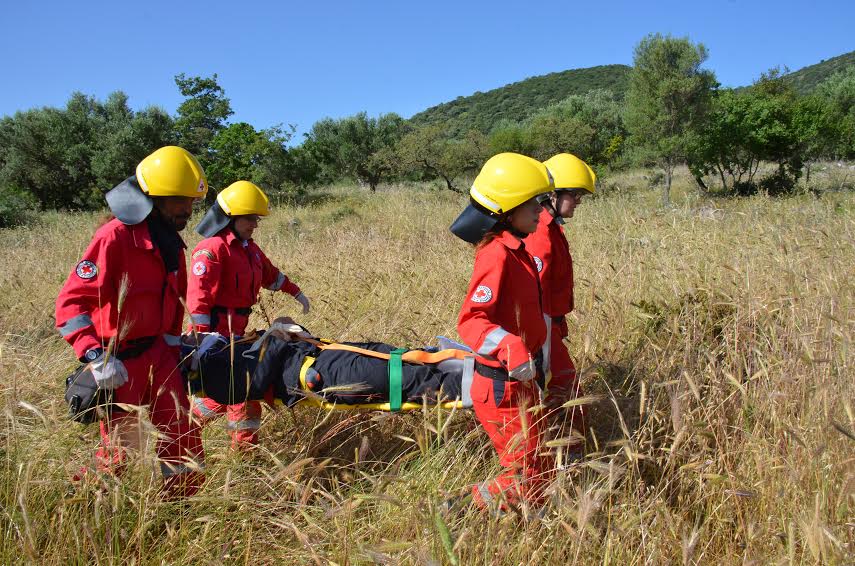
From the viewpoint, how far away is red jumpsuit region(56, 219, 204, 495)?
238 cm

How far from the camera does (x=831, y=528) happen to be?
1.61 metres

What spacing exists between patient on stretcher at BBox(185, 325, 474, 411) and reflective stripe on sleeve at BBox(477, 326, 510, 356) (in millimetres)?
298

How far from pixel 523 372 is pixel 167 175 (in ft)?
6.37

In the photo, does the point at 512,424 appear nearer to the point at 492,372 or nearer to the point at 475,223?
the point at 492,372

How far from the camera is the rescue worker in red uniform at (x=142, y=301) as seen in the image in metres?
2.36

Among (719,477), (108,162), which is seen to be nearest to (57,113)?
(108,162)

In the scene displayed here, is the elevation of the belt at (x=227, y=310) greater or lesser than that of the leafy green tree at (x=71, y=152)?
lesser

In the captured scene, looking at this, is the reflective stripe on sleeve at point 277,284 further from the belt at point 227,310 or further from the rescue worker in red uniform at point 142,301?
the rescue worker in red uniform at point 142,301

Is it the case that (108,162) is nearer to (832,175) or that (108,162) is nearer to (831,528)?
(831,528)

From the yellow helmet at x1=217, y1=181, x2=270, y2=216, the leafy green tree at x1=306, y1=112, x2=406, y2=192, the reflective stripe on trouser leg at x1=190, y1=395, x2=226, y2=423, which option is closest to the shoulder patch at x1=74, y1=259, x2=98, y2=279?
the reflective stripe on trouser leg at x1=190, y1=395, x2=226, y2=423

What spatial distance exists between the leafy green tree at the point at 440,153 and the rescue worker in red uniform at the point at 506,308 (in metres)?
21.3

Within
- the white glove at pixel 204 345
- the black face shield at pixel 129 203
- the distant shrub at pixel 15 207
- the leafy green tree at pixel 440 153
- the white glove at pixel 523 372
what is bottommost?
the white glove at pixel 523 372

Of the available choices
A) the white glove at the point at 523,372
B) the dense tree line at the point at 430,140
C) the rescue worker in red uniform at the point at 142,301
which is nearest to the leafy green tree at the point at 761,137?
the dense tree line at the point at 430,140

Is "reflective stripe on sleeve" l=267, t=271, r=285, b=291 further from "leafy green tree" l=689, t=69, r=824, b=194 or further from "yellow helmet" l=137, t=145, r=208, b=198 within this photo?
"leafy green tree" l=689, t=69, r=824, b=194
